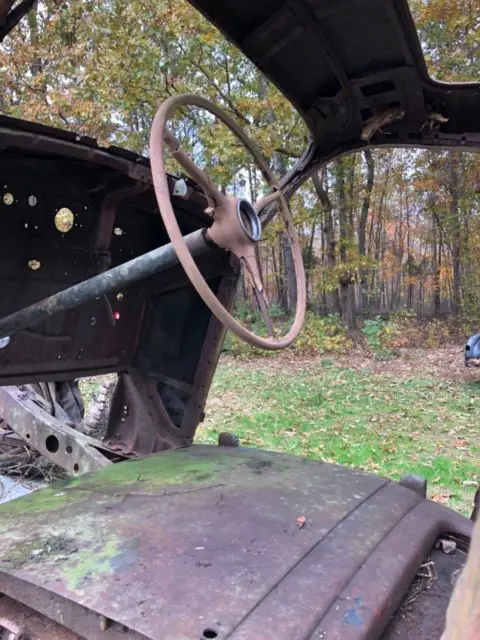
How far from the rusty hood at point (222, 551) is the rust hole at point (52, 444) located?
4.43ft

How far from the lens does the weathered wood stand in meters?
0.60

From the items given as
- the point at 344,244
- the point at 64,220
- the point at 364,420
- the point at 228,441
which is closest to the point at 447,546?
the point at 228,441

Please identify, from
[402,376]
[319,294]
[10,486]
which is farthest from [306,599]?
[319,294]

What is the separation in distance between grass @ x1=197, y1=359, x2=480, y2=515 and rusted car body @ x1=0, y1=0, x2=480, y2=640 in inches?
99.2

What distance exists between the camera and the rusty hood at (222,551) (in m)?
1.28

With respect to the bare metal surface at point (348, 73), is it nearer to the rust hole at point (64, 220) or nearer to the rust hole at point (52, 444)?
the rust hole at point (64, 220)

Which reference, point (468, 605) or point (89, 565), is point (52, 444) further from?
point (468, 605)

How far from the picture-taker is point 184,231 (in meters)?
3.30

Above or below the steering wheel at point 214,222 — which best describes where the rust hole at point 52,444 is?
below

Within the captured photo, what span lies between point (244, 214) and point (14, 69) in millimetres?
10700

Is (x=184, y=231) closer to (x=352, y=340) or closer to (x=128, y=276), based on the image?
(x=128, y=276)

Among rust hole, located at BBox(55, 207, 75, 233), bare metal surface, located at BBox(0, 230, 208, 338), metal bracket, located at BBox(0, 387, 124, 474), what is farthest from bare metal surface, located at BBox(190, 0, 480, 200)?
metal bracket, located at BBox(0, 387, 124, 474)

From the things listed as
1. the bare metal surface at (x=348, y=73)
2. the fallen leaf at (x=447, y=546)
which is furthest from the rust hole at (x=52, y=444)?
the fallen leaf at (x=447, y=546)

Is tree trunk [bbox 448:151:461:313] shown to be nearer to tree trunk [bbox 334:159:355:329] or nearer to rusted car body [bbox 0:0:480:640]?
tree trunk [bbox 334:159:355:329]
